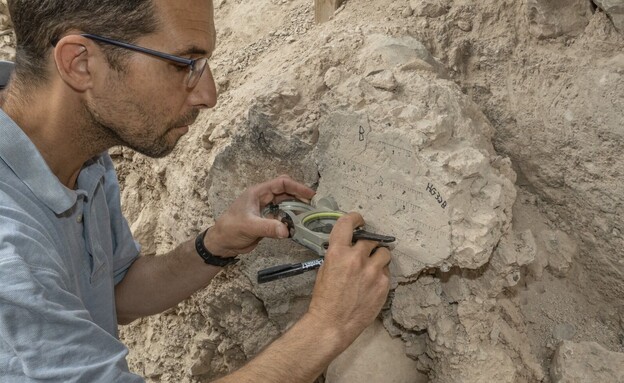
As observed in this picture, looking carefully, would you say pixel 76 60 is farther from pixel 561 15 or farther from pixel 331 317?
pixel 561 15

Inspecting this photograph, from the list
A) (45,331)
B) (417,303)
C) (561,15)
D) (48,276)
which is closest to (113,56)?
(48,276)

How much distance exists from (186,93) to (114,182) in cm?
50

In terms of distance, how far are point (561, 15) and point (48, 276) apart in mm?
1427

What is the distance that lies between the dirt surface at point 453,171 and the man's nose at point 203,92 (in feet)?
0.86

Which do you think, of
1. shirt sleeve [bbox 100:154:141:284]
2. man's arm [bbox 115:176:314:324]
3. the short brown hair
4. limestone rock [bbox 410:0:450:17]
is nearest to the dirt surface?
limestone rock [bbox 410:0:450:17]

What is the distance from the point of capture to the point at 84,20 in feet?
3.95

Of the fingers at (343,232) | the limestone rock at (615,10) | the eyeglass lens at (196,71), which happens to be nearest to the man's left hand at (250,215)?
the fingers at (343,232)

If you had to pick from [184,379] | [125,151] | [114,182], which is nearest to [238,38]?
[125,151]

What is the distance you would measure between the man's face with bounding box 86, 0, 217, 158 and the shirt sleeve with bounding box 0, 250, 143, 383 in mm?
346

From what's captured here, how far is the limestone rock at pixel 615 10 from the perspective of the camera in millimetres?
1458

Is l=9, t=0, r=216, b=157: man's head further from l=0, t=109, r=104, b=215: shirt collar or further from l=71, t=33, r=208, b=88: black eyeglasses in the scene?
l=0, t=109, r=104, b=215: shirt collar

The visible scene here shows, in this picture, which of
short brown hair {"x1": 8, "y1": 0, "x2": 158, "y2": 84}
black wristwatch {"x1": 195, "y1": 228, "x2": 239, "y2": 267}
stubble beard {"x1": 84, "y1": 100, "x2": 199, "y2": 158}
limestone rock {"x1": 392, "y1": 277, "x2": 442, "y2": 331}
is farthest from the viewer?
black wristwatch {"x1": 195, "y1": 228, "x2": 239, "y2": 267}

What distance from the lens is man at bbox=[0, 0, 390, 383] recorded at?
1.08m

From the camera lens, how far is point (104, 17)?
1201mm
